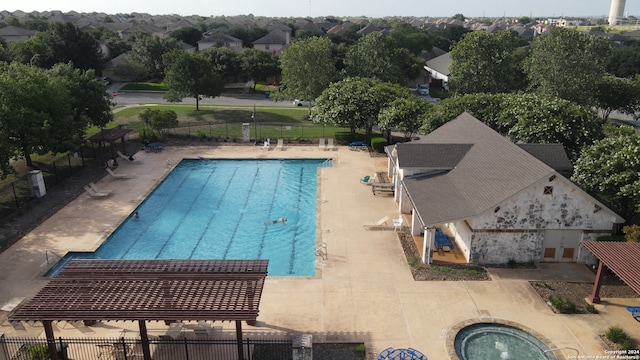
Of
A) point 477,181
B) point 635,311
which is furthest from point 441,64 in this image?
point 635,311

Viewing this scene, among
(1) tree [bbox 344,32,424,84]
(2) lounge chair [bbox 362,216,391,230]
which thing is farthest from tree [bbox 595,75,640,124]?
(2) lounge chair [bbox 362,216,391,230]

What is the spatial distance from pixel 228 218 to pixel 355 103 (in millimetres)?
19394

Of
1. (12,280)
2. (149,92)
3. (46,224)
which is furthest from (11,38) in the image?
(12,280)

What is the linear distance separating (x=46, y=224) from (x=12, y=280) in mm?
6978

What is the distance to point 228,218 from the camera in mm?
31688

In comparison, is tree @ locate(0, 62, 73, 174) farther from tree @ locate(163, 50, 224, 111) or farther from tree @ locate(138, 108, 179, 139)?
tree @ locate(163, 50, 224, 111)

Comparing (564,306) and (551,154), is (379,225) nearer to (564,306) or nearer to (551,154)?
(564,306)

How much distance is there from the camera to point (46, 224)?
2927 centimetres

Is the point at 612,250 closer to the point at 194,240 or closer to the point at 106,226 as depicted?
the point at 194,240

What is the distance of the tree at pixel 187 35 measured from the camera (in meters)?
119

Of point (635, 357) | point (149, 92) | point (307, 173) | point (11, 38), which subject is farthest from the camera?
point (11, 38)

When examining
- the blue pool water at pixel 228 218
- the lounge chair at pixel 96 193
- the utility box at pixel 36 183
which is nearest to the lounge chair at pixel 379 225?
the blue pool water at pixel 228 218

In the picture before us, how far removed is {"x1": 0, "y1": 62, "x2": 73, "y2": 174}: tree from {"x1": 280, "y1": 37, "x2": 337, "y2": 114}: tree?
94.6 feet

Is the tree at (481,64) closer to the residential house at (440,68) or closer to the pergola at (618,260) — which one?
the residential house at (440,68)
